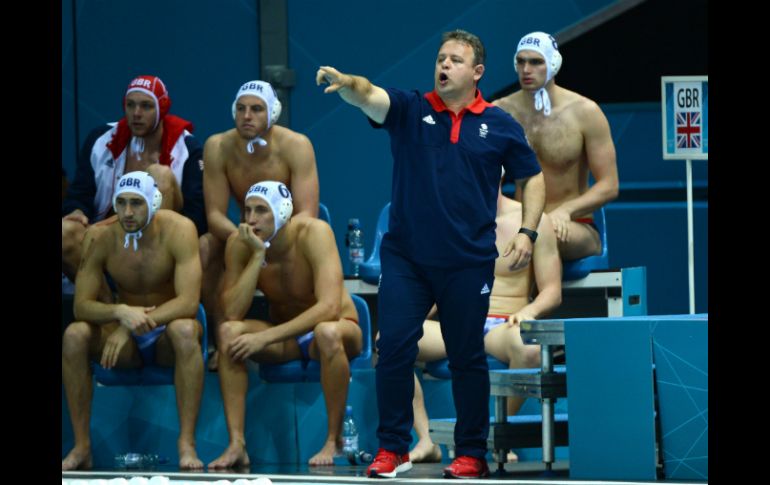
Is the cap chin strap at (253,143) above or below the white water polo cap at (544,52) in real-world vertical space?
below

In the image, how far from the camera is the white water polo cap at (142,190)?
6.71 meters

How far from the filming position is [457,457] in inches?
211

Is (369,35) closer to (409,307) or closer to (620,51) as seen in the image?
(620,51)

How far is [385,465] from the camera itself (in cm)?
523

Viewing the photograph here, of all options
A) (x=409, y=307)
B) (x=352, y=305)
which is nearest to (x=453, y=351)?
(x=409, y=307)

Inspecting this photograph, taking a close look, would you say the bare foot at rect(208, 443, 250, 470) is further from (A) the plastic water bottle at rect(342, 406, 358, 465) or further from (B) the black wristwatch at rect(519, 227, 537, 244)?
(B) the black wristwatch at rect(519, 227, 537, 244)

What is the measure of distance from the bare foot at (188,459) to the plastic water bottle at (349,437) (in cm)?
70

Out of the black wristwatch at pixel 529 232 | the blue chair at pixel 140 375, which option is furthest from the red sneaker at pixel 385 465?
the blue chair at pixel 140 375

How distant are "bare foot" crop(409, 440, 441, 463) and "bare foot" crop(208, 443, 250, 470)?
31.7 inches

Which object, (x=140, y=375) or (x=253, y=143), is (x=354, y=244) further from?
(x=140, y=375)

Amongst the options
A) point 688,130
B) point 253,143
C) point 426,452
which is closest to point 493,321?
point 426,452

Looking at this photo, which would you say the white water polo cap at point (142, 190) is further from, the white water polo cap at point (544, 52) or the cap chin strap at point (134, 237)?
the white water polo cap at point (544, 52)
